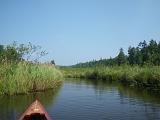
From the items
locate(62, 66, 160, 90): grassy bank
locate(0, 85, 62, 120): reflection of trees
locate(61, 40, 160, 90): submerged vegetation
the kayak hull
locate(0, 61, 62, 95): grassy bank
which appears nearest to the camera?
the kayak hull

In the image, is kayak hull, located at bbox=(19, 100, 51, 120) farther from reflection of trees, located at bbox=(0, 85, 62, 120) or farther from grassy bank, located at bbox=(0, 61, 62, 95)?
grassy bank, located at bbox=(0, 61, 62, 95)

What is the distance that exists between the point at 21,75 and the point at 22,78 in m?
0.28

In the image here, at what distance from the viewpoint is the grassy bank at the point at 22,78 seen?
67.5ft

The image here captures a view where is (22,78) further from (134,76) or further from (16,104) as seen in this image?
(134,76)

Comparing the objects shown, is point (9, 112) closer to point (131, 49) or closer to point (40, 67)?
point (40, 67)

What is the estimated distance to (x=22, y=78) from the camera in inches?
847

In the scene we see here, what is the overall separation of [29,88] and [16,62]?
225 cm

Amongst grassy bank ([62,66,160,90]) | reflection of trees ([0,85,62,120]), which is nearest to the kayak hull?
reflection of trees ([0,85,62,120])

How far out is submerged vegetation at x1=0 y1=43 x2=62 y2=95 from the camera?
813 inches

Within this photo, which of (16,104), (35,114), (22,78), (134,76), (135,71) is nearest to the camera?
(35,114)

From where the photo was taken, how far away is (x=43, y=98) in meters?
21.2

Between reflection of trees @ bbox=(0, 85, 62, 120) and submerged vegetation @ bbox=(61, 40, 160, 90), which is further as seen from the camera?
submerged vegetation @ bbox=(61, 40, 160, 90)

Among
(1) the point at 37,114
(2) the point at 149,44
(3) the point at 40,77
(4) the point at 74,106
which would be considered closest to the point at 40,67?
(3) the point at 40,77

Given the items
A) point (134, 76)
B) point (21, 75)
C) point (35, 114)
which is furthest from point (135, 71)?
point (35, 114)
